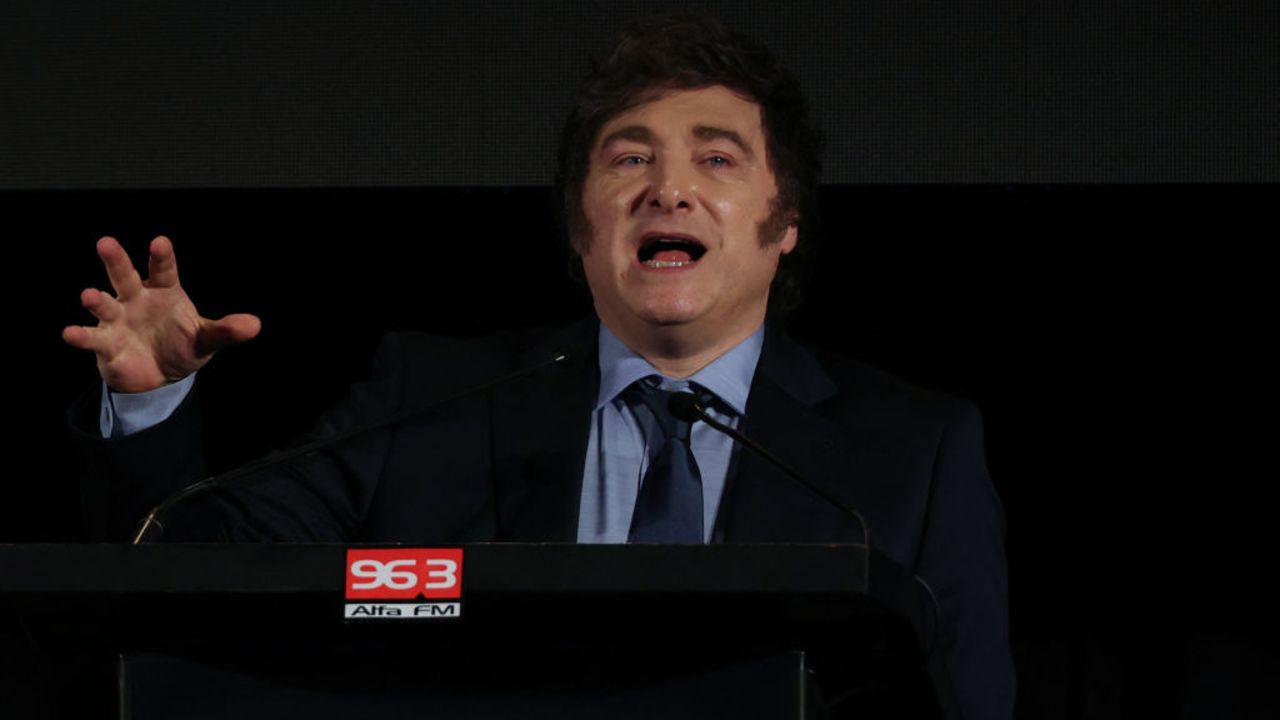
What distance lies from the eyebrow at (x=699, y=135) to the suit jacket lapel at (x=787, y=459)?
210mm

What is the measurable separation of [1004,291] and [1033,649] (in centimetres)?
54

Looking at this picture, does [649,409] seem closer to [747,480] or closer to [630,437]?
[630,437]

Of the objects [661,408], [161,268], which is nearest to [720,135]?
[661,408]

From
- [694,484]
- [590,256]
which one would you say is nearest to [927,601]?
[694,484]

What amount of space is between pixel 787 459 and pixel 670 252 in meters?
0.29

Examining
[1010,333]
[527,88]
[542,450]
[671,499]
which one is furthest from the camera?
[527,88]

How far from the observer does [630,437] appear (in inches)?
70.9

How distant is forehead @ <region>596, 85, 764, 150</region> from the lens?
1983mm

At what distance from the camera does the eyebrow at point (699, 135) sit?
198cm

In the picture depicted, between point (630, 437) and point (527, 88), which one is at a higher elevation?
point (527, 88)

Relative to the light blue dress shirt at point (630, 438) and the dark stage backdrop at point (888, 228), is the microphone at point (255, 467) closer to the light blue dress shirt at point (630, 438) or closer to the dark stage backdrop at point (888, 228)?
the light blue dress shirt at point (630, 438)

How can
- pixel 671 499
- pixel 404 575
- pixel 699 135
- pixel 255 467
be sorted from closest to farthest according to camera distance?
pixel 404 575 < pixel 255 467 < pixel 671 499 < pixel 699 135

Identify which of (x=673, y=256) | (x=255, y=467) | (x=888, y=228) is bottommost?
(x=255, y=467)

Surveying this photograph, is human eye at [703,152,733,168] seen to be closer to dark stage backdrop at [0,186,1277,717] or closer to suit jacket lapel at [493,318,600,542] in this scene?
suit jacket lapel at [493,318,600,542]
